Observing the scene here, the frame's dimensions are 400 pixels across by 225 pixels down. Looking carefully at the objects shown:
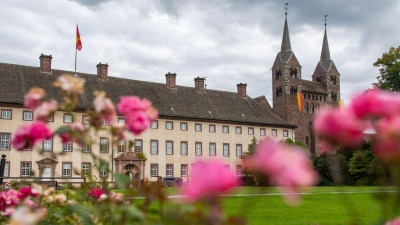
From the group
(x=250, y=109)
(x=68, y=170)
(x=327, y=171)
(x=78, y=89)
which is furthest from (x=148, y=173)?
(x=78, y=89)

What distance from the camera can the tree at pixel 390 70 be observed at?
121 feet

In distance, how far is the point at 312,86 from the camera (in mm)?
71312

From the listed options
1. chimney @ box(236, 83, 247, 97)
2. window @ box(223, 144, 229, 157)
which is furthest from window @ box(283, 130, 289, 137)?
window @ box(223, 144, 229, 157)

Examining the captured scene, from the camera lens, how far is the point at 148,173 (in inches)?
1689

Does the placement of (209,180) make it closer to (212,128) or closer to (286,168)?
(286,168)

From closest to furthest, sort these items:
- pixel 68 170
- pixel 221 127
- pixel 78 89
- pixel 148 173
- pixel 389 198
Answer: pixel 389 198, pixel 78 89, pixel 68 170, pixel 148 173, pixel 221 127

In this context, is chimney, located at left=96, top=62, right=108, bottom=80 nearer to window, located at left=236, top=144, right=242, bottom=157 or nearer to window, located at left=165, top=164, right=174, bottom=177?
window, located at left=165, top=164, right=174, bottom=177

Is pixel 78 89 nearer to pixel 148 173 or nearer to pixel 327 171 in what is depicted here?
pixel 148 173

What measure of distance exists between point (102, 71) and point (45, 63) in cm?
546

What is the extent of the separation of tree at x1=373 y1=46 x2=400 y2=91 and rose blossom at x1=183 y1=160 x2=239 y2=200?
38082mm

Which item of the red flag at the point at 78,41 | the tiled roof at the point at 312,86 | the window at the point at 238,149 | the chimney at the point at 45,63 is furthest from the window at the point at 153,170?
the tiled roof at the point at 312,86

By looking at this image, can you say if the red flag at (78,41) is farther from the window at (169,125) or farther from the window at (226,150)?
the window at (226,150)

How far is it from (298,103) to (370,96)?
213 ft

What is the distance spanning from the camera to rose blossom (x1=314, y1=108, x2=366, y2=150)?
1428 millimetres
